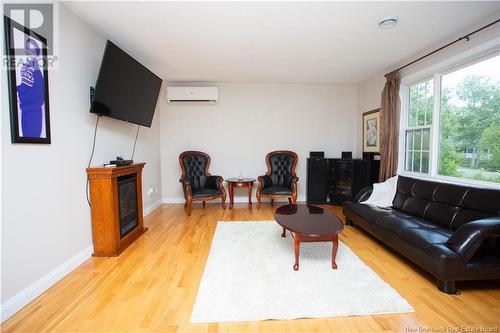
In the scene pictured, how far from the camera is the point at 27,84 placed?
167 cm

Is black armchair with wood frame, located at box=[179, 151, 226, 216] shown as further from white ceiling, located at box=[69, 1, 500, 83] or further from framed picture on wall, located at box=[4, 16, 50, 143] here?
framed picture on wall, located at box=[4, 16, 50, 143]

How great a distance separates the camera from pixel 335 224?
2250mm

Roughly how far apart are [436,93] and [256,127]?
2944mm

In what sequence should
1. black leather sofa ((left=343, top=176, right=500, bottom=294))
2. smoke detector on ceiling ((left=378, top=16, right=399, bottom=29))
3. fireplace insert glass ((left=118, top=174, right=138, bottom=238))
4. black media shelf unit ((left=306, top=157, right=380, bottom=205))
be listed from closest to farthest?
black leather sofa ((left=343, top=176, right=500, bottom=294)), smoke detector on ceiling ((left=378, top=16, right=399, bottom=29)), fireplace insert glass ((left=118, top=174, right=138, bottom=238)), black media shelf unit ((left=306, top=157, right=380, bottom=205))

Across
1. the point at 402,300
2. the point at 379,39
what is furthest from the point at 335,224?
the point at 379,39

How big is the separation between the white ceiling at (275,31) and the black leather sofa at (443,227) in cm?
173

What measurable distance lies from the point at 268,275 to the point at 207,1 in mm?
2490

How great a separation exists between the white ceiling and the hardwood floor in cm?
245

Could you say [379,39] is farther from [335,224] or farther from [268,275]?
[268,275]

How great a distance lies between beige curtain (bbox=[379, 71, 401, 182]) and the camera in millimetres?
3361

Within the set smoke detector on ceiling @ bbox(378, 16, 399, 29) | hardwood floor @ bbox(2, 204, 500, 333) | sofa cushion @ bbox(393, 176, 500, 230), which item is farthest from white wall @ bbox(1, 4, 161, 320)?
sofa cushion @ bbox(393, 176, 500, 230)

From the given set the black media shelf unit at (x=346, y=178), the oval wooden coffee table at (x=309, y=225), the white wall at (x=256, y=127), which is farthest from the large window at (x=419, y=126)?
the oval wooden coffee table at (x=309, y=225)

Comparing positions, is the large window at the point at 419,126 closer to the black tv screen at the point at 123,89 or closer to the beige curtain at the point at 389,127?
the beige curtain at the point at 389,127

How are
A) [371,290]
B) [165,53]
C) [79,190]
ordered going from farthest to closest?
[165,53]
[79,190]
[371,290]
